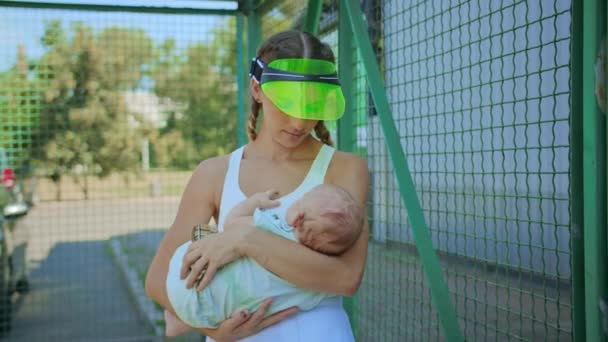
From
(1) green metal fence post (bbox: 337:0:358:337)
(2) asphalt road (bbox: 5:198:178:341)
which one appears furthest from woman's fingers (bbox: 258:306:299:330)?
(2) asphalt road (bbox: 5:198:178:341)

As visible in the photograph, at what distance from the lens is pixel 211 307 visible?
1552 mm

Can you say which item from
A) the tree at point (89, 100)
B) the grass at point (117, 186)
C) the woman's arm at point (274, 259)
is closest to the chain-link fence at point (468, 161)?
the woman's arm at point (274, 259)

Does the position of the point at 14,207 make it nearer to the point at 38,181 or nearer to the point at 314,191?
the point at 38,181

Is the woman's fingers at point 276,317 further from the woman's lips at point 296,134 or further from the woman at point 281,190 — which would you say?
the woman's lips at point 296,134

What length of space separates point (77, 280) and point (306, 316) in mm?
6141

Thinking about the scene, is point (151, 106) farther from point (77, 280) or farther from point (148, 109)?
point (77, 280)

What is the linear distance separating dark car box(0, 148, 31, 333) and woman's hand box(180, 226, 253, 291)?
14.4ft

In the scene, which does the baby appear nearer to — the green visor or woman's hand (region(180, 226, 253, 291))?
woman's hand (region(180, 226, 253, 291))

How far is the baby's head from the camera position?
156 cm

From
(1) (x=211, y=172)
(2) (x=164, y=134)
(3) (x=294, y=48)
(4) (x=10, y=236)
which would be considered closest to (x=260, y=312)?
(1) (x=211, y=172)

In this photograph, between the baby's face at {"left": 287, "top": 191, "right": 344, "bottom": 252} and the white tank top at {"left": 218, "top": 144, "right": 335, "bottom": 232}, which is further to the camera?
the white tank top at {"left": 218, "top": 144, "right": 335, "bottom": 232}

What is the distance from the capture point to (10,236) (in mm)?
5828

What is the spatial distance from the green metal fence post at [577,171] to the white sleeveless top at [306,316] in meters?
0.64

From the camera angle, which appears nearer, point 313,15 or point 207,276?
point 207,276
